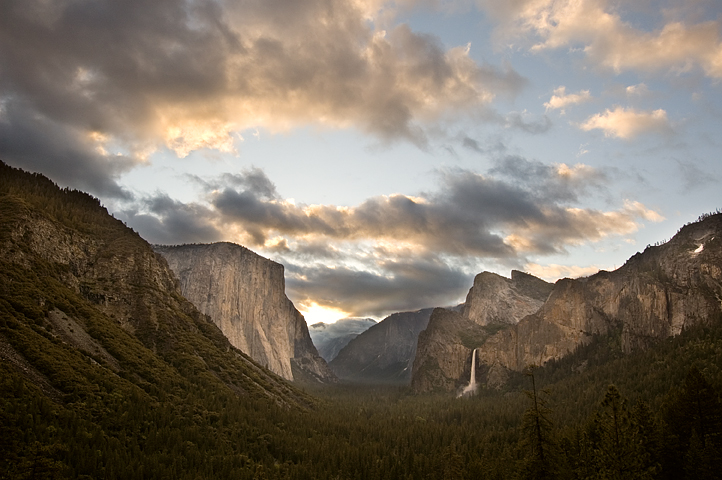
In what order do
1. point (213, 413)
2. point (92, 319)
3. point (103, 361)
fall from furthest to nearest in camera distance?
point (92, 319), point (213, 413), point (103, 361)

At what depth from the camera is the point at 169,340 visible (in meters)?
159

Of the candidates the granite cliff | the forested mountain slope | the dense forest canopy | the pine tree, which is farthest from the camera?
the granite cliff

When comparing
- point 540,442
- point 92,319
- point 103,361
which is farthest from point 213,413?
point 540,442

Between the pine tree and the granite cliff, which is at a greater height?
the granite cliff

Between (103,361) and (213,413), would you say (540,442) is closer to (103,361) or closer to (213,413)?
(213,413)

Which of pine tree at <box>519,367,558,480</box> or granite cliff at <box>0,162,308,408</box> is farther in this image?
granite cliff at <box>0,162,308,408</box>

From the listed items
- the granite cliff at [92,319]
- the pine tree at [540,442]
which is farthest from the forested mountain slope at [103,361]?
the pine tree at [540,442]

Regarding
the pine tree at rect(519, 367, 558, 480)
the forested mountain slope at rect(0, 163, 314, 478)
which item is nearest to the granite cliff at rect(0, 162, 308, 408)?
the forested mountain slope at rect(0, 163, 314, 478)

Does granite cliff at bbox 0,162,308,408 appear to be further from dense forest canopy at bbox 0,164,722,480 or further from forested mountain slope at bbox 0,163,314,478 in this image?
dense forest canopy at bbox 0,164,722,480

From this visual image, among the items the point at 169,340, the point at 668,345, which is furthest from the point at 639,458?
the point at 668,345

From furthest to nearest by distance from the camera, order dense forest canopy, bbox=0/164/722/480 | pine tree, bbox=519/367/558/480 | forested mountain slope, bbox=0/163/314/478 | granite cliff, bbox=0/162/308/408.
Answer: granite cliff, bbox=0/162/308/408, forested mountain slope, bbox=0/163/314/478, dense forest canopy, bbox=0/164/722/480, pine tree, bbox=519/367/558/480

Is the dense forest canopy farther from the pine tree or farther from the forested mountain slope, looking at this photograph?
the forested mountain slope

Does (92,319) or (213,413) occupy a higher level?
(92,319)

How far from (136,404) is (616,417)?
98.0 meters
